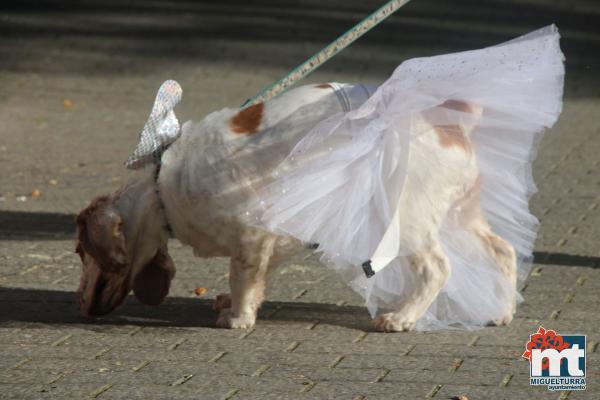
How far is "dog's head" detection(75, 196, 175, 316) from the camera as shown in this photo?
5.73 m

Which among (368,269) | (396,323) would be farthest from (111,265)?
(396,323)

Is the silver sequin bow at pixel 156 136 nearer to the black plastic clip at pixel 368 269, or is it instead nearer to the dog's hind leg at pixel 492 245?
the black plastic clip at pixel 368 269

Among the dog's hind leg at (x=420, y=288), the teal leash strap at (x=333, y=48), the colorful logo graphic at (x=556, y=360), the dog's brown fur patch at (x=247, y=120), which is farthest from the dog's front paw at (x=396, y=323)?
the teal leash strap at (x=333, y=48)

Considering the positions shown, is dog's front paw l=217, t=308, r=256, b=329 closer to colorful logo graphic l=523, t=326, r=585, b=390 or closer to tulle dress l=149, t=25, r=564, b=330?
tulle dress l=149, t=25, r=564, b=330

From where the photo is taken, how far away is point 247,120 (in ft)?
18.6

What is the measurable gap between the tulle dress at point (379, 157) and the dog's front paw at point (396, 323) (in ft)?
0.25

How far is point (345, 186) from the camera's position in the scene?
545cm

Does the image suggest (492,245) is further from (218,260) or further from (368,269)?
(218,260)

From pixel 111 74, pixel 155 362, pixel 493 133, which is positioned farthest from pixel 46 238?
pixel 111 74

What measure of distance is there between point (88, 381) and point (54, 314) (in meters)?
1.16

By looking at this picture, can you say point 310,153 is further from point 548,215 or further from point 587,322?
point 548,215

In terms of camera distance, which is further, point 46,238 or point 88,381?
point 46,238

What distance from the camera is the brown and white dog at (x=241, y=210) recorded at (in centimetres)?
558

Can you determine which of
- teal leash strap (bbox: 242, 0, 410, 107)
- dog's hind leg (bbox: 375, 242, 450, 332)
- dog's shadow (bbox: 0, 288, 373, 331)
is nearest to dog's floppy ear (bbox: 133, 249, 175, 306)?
dog's shadow (bbox: 0, 288, 373, 331)
